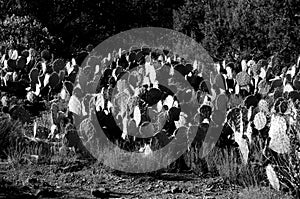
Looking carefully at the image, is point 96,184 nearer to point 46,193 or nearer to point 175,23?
point 46,193

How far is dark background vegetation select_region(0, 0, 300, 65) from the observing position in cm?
1157

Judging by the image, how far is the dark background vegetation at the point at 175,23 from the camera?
11570 mm

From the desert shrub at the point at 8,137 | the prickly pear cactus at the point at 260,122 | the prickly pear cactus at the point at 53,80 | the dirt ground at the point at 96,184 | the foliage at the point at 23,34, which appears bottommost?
the dirt ground at the point at 96,184

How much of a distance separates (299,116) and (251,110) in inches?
25.0

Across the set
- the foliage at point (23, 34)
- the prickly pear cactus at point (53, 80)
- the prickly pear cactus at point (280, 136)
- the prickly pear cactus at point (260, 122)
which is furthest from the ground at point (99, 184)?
the foliage at point (23, 34)

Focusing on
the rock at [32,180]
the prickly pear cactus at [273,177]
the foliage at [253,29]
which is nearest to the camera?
the prickly pear cactus at [273,177]

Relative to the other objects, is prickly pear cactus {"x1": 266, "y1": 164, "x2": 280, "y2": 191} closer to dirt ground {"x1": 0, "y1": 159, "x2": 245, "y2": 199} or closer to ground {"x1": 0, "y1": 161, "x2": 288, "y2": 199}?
ground {"x1": 0, "y1": 161, "x2": 288, "y2": 199}

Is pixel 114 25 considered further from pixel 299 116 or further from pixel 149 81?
pixel 299 116

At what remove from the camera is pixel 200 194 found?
4746 mm

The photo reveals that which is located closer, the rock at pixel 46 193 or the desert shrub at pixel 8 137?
the rock at pixel 46 193

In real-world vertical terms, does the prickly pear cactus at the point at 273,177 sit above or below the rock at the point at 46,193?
above

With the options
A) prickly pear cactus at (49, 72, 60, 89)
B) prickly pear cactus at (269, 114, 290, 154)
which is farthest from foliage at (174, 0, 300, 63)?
prickly pear cactus at (269, 114, 290, 154)

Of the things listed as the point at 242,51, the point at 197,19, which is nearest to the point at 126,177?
the point at 242,51

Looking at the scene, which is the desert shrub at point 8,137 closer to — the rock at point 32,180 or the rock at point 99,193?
the rock at point 32,180
